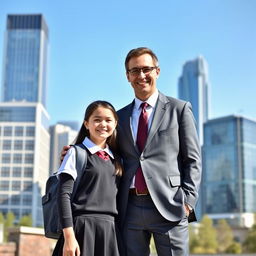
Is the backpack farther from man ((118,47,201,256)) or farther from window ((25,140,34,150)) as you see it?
window ((25,140,34,150))

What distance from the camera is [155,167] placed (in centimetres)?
290

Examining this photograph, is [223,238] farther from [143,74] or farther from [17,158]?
[17,158]

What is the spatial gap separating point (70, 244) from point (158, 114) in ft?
3.24

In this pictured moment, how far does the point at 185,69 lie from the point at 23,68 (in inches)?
2749

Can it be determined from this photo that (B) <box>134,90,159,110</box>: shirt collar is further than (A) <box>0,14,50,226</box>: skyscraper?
No

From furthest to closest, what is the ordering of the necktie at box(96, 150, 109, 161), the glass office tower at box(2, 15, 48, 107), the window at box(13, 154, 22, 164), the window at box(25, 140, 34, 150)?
the glass office tower at box(2, 15, 48, 107)
the window at box(25, 140, 34, 150)
the window at box(13, 154, 22, 164)
the necktie at box(96, 150, 109, 161)

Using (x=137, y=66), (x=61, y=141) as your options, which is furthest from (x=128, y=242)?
(x=61, y=141)

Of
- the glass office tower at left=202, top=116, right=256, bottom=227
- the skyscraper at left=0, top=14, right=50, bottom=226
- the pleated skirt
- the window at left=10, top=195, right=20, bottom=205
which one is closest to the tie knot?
the pleated skirt

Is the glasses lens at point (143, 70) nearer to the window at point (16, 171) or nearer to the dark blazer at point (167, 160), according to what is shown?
the dark blazer at point (167, 160)

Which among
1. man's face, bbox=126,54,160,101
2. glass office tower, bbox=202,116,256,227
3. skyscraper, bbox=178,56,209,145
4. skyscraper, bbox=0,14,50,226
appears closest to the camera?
man's face, bbox=126,54,160,101

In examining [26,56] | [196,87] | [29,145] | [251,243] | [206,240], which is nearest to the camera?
[251,243]

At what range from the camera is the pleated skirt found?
8.98 ft

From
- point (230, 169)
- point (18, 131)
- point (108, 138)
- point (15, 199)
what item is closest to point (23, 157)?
point (18, 131)

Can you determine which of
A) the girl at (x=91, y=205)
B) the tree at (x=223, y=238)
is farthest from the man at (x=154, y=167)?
the tree at (x=223, y=238)
